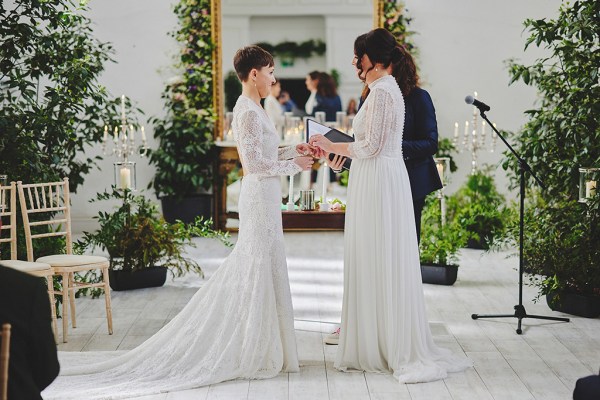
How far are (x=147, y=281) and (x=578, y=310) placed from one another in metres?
3.04

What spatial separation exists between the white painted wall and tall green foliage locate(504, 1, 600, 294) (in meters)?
3.52

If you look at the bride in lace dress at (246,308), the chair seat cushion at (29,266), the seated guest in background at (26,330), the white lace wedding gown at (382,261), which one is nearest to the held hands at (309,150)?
the bride in lace dress at (246,308)

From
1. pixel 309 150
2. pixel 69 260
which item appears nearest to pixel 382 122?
pixel 309 150

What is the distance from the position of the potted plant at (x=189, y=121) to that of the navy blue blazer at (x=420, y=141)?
4508mm

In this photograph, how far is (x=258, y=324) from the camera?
4367 millimetres

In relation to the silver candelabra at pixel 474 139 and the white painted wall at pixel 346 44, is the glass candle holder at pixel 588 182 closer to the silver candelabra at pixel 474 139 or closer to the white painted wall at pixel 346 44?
the silver candelabra at pixel 474 139

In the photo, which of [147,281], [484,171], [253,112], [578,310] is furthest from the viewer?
[484,171]

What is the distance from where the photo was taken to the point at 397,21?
31.2 ft

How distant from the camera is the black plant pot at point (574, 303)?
565 centimetres

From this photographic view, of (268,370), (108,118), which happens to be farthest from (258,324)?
(108,118)

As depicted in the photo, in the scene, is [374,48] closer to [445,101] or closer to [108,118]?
[108,118]

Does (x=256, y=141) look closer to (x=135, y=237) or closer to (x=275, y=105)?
(x=135, y=237)

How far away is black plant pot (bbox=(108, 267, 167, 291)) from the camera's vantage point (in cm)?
657

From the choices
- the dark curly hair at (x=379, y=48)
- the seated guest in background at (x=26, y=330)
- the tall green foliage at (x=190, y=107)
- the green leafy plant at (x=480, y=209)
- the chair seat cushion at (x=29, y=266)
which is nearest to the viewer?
the seated guest in background at (x=26, y=330)
